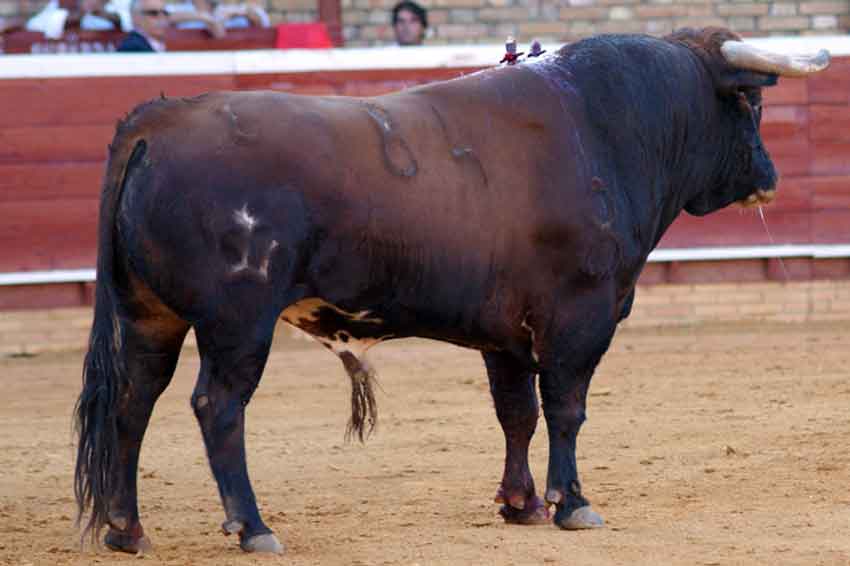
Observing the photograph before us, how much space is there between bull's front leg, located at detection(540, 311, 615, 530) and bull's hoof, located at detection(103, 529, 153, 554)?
48.9 inches

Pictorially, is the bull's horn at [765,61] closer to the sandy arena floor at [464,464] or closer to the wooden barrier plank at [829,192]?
the sandy arena floor at [464,464]

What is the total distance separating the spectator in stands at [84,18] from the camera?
11.5 m

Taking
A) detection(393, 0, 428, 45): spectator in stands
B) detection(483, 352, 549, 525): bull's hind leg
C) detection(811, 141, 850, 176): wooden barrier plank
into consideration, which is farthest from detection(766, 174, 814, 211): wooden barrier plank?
detection(483, 352, 549, 525): bull's hind leg

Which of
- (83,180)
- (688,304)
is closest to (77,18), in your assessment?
(83,180)

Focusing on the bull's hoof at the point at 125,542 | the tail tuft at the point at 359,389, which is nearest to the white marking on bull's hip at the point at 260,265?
the tail tuft at the point at 359,389

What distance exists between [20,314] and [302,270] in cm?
570

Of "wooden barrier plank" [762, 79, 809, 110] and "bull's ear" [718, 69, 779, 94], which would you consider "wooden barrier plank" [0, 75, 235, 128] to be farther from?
"bull's ear" [718, 69, 779, 94]

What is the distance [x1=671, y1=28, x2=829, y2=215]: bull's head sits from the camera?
564 centimetres

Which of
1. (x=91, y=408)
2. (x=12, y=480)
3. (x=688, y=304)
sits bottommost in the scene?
(x=688, y=304)

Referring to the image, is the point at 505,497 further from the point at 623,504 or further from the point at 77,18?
the point at 77,18

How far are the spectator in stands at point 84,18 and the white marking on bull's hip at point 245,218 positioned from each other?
278 inches

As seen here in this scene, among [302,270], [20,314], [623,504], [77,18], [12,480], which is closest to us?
[302,270]

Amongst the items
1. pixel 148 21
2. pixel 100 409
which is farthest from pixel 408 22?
pixel 100 409

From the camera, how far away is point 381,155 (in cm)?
502
